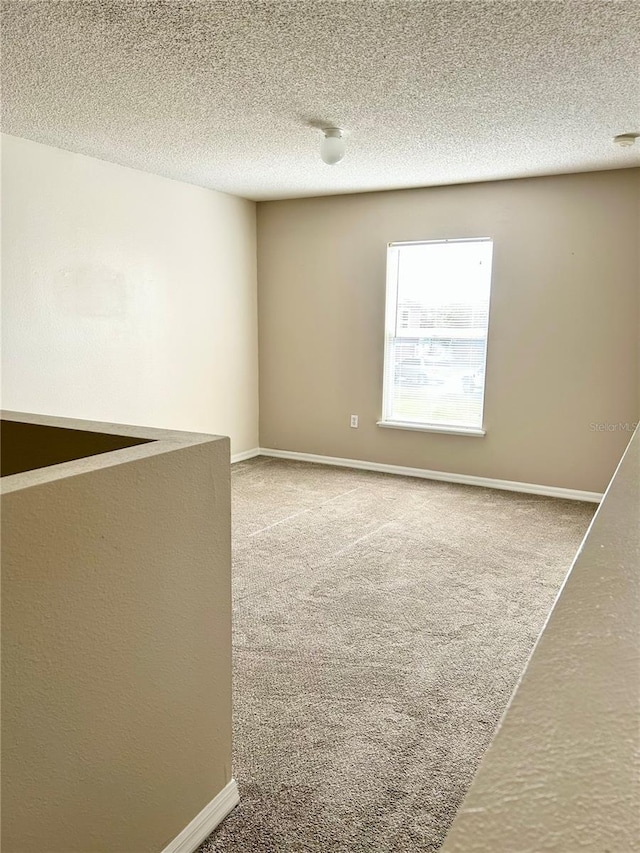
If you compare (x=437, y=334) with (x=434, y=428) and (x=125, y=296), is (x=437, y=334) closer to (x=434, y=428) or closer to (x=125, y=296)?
(x=434, y=428)

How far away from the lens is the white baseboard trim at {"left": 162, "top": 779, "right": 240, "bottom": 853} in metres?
1.64

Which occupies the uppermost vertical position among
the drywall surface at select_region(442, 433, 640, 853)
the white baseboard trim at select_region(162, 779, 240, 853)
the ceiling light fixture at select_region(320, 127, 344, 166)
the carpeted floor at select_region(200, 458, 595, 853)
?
the ceiling light fixture at select_region(320, 127, 344, 166)

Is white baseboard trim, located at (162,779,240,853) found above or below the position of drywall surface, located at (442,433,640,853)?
below

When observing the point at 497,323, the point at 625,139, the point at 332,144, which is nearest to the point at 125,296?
the point at 332,144

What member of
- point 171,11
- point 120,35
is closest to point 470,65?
point 171,11

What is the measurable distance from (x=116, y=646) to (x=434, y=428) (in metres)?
4.26

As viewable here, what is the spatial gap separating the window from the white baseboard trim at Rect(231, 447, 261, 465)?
1350 millimetres

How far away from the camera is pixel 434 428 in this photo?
5.41m

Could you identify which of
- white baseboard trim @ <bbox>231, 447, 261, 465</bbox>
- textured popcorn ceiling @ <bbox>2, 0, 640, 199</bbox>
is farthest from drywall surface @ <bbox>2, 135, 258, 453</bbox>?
textured popcorn ceiling @ <bbox>2, 0, 640, 199</bbox>

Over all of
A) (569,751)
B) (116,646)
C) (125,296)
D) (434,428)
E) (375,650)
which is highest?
(125,296)

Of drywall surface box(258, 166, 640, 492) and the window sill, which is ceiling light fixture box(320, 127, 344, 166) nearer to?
drywall surface box(258, 166, 640, 492)

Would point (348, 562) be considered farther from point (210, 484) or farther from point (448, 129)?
point (448, 129)

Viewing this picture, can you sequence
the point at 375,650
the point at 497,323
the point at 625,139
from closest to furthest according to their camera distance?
the point at 375,650 → the point at 625,139 → the point at 497,323

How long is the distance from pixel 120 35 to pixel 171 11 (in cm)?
30
